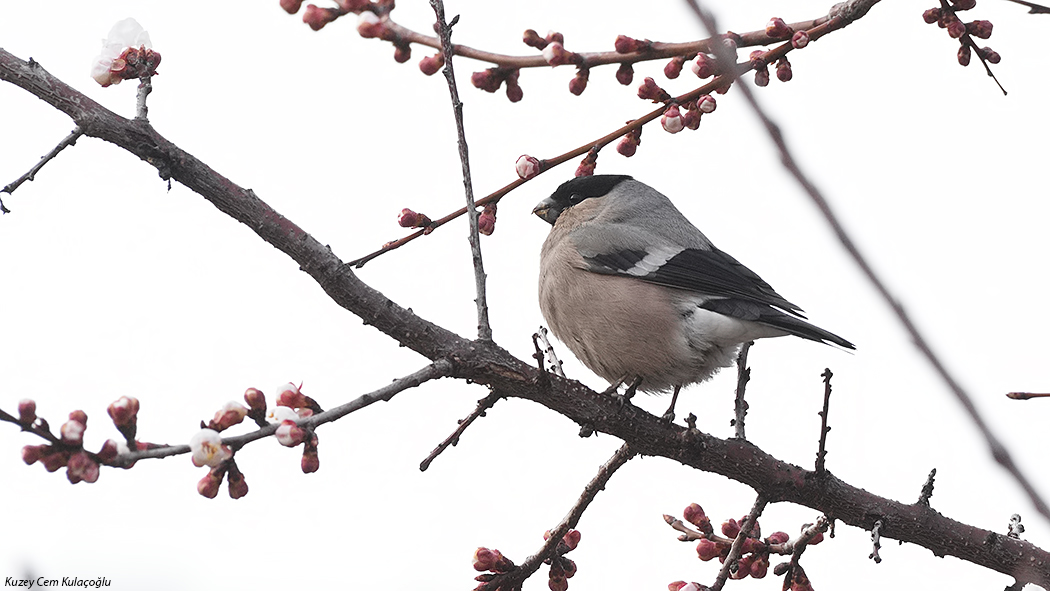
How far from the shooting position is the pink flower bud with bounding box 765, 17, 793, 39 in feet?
8.68

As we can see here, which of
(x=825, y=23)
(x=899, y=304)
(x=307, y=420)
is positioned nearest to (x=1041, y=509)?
(x=899, y=304)

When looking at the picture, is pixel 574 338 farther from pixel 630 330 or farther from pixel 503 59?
pixel 503 59

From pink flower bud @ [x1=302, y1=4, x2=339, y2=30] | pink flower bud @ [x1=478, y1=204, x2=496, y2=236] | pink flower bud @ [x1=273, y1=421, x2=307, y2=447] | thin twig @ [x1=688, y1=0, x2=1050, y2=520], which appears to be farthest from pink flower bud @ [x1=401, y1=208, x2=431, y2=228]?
thin twig @ [x1=688, y1=0, x2=1050, y2=520]

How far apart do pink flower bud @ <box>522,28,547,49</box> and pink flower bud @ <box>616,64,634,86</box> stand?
0.23m

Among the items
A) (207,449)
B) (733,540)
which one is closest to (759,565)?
(733,540)

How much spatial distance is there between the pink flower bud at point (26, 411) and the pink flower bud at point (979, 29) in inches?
99.3

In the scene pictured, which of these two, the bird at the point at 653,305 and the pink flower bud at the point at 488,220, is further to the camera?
the bird at the point at 653,305

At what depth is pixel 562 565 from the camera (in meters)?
2.96

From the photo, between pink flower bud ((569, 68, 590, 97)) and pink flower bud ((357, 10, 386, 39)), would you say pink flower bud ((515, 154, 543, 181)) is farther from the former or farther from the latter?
pink flower bud ((357, 10, 386, 39))

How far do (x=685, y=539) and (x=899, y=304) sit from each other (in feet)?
7.04

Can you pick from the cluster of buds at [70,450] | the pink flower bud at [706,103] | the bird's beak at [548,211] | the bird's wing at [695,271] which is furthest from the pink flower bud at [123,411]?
the bird's beak at [548,211]

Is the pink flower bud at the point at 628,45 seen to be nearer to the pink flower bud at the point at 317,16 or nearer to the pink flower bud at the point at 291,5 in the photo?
the pink flower bud at the point at 317,16

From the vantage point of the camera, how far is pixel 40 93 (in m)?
2.23

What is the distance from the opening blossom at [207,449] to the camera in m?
1.87
